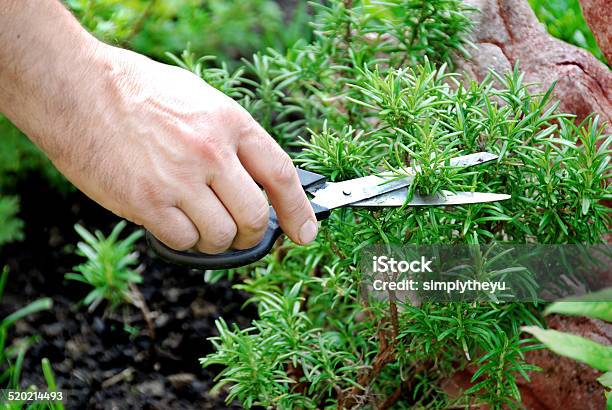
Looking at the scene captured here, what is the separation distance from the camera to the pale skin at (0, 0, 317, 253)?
1.52m

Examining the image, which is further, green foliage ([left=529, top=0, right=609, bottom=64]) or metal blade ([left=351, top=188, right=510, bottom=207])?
green foliage ([left=529, top=0, right=609, bottom=64])

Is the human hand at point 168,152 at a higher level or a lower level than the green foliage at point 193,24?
higher

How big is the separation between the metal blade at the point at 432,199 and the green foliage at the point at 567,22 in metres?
1.26

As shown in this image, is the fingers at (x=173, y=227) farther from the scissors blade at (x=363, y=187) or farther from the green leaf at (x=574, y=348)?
the green leaf at (x=574, y=348)

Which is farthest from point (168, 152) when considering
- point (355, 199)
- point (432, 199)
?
point (432, 199)

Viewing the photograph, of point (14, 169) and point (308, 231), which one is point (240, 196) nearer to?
point (308, 231)

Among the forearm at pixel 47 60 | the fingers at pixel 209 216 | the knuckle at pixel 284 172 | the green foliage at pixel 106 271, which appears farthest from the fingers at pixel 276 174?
the green foliage at pixel 106 271

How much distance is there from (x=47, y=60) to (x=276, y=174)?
0.50 metres

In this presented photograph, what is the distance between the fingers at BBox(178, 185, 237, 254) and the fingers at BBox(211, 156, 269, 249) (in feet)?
0.05

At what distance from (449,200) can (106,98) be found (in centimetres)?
70

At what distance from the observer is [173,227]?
5.06 ft

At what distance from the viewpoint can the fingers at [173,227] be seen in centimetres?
153

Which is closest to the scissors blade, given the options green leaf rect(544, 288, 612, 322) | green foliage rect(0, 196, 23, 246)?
green leaf rect(544, 288, 612, 322)

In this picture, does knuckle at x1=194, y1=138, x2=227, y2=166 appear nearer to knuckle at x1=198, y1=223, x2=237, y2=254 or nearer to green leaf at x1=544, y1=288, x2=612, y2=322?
knuckle at x1=198, y1=223, x2=237, y2=254
